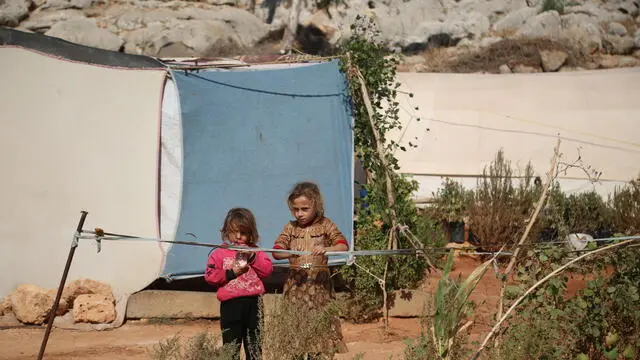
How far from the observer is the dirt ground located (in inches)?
234

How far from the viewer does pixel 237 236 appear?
176 inches

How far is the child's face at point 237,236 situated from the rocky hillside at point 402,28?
19.4m

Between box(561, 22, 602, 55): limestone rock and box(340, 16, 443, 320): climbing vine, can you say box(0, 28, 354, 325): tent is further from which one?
box(561, 22, 602, 55): limestone rock

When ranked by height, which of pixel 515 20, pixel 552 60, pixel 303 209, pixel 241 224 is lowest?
pixel 241 224

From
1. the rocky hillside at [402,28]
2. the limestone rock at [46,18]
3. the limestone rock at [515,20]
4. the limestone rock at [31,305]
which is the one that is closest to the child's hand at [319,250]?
the limestone rock at [31,305]

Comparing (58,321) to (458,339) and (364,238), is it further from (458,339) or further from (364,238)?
(458,339)

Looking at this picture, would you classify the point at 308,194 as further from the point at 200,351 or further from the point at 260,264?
the point at 200,351

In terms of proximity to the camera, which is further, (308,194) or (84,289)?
(84,289)

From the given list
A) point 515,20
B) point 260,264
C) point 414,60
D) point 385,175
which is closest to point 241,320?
point 260,264

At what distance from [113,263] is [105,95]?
1.58m

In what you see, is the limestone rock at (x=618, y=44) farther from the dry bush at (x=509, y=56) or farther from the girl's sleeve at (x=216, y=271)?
the girl's sleeve at (x=216, y=271)

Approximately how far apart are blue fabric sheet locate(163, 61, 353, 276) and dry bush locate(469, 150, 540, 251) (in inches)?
120

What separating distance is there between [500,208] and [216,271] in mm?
6391

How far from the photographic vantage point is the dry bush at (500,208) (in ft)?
33.2
